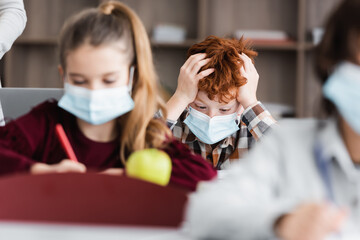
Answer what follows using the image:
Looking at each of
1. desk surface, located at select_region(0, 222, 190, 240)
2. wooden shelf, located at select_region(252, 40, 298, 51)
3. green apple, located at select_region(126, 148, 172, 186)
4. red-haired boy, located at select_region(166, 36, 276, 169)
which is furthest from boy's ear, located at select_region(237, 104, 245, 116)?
wooden shelf, located at select_region(252, 40, 298, 51)

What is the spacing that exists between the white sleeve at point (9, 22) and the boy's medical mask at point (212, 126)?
1.94 ft

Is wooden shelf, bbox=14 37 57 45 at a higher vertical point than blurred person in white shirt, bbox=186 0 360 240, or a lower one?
lower

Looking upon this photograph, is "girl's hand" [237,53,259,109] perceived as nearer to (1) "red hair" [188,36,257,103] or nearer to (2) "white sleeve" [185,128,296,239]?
(1) "red hair" [188,36,257,103]

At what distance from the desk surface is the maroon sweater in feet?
1.24

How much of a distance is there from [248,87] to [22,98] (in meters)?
0.60

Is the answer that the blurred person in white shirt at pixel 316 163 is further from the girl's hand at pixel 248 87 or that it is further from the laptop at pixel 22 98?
the laptop at pixel 22 98

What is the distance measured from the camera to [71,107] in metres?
1.00

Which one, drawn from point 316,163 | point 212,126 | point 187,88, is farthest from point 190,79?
point 316,163

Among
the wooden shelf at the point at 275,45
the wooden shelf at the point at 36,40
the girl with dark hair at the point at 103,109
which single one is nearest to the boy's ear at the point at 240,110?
the girl with dark hair at the point at 103,109

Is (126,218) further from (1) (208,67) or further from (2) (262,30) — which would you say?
(2) (262,30)

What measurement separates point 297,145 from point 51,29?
132 inches

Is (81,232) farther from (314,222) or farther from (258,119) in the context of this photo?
(258,119)

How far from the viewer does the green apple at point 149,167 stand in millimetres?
818

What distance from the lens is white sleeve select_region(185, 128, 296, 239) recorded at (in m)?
0.54
